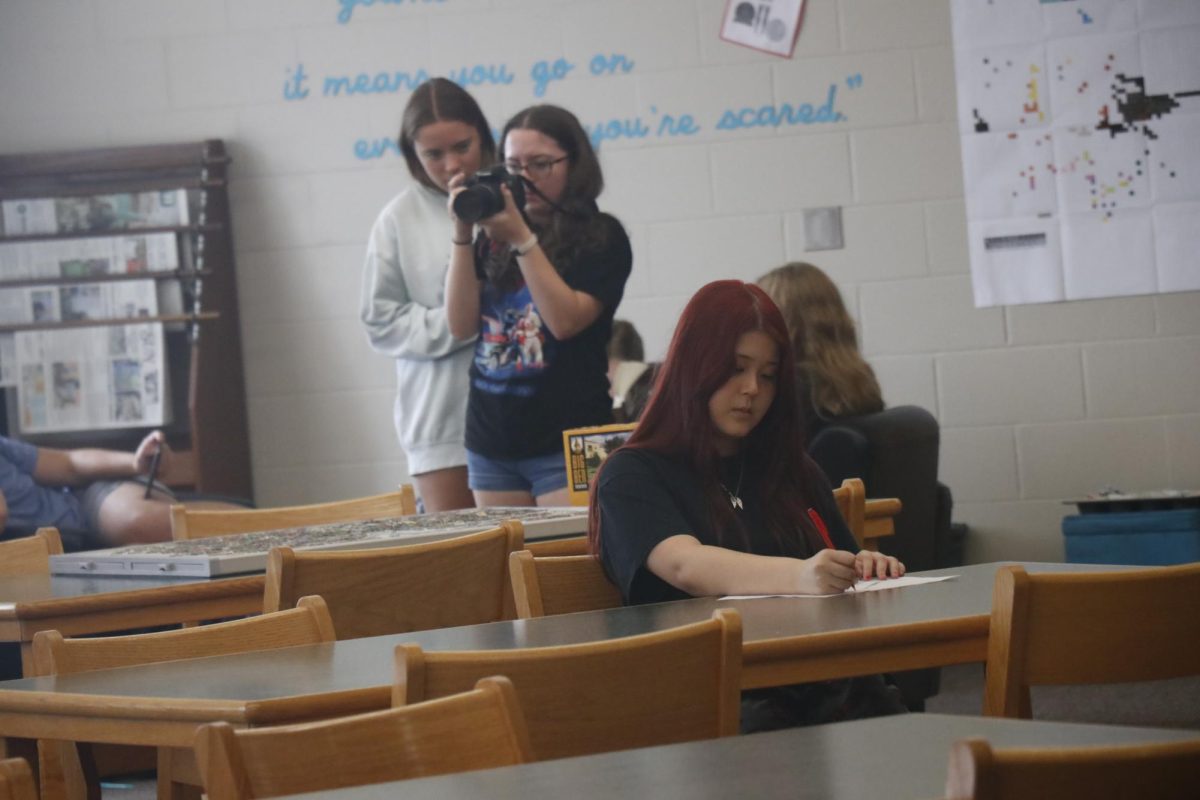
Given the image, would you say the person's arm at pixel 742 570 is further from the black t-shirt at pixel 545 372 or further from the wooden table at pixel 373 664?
the black t-shirt at pixel 545 372

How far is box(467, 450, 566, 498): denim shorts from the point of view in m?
3.08

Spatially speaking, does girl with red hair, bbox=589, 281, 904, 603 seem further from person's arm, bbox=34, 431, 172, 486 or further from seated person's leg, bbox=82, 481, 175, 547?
person's arm, bbox=34, 431, 172, 486

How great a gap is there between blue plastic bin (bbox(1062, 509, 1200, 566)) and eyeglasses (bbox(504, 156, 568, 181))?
2029 millimetres

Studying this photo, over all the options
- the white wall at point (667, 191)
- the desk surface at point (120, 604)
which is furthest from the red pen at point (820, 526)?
the white wall at point (667, 191)

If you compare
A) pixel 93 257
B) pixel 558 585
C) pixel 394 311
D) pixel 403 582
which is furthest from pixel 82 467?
pixel 558 585

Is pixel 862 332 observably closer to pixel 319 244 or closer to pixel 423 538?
pixel 319 244

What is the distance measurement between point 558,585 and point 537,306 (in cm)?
104

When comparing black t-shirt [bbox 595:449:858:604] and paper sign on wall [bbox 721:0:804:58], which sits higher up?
paper sign on wall [bbox 721:0:804:58]

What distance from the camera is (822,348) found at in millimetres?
3682

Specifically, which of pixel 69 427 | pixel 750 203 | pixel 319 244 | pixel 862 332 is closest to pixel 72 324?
pixel 69 427

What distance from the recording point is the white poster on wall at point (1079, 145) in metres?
4.64

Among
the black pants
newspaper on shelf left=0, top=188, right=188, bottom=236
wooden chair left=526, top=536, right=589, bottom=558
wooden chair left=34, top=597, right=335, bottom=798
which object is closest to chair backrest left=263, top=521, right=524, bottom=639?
wooden chair left=526, top=536, right=589, bottom=558

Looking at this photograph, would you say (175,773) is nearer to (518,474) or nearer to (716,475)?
(716,475)

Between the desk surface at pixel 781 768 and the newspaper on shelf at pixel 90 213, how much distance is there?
12.8 feet
